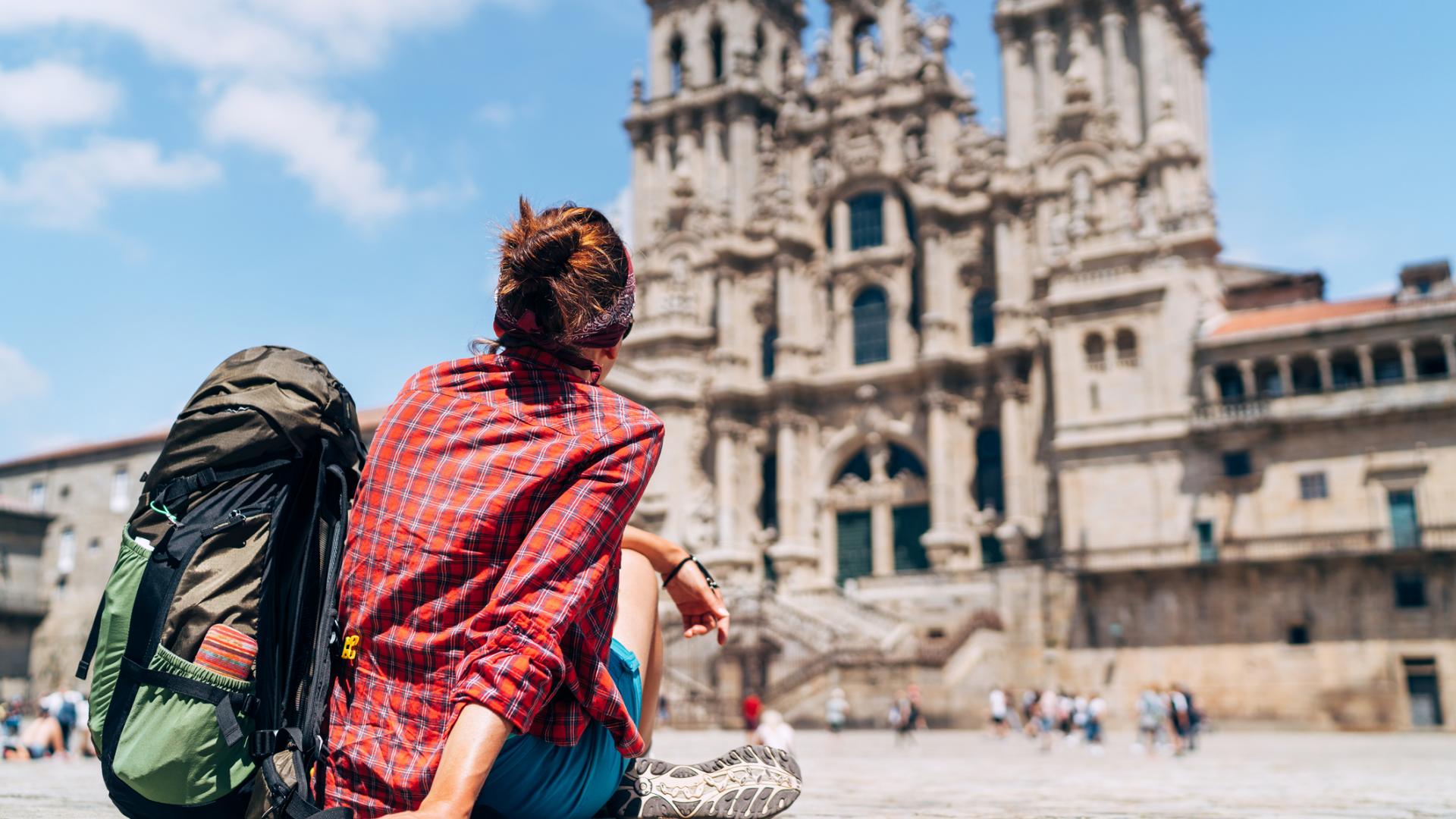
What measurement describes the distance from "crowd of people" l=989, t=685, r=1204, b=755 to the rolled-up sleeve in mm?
20921

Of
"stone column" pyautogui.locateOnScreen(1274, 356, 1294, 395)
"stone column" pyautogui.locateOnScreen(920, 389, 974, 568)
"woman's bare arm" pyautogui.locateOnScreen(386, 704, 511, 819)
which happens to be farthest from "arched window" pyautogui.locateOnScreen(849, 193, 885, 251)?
"woman's bare arm" pyautogui.locateOnScreen(386, 704, 511, 819)

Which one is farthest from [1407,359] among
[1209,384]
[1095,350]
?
[1095,350]

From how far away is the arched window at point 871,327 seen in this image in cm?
4453

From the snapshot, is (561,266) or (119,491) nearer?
(561,266)

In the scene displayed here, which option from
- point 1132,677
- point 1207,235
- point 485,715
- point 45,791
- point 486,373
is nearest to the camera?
point 485,715

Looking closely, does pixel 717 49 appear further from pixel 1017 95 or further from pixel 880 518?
pixel 880 518

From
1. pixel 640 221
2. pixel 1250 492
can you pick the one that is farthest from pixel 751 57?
pixel 1250 492

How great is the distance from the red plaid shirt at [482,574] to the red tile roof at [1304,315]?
34989mm

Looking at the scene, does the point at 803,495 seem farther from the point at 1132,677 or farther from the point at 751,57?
the point at 751,57

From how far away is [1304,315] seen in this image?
35.6 meters

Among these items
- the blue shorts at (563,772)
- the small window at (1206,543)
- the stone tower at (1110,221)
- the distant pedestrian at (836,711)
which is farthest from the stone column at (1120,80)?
the blue shorts at (563,772)

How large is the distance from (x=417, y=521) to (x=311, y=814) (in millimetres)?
729

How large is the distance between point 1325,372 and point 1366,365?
3.29ft

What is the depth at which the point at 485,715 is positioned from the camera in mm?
2818
